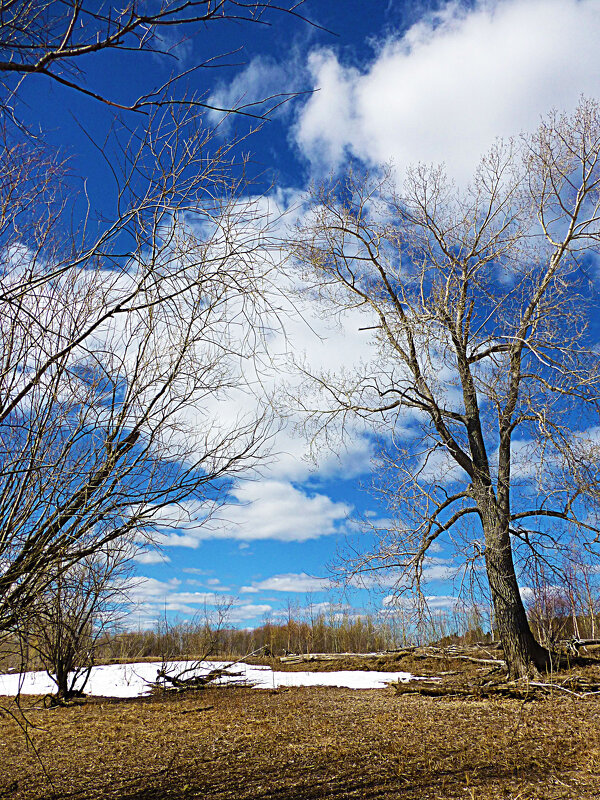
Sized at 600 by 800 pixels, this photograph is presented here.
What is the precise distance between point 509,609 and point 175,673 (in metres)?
7.51

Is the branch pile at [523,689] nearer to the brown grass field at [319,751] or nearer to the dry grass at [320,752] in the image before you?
the brown grass field at [319,751]

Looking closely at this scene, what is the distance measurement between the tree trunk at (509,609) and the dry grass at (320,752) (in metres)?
1.51

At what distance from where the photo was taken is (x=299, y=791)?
4.52m

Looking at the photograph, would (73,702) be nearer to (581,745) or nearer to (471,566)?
(471,566)

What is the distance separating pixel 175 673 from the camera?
1259 centimetres

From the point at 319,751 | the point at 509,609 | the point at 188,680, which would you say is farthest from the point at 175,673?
the point at 319,751

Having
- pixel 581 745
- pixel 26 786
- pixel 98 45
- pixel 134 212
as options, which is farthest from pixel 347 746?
pixel 98 45

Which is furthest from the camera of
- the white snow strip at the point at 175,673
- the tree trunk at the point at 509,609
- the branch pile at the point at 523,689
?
the white snow strip at the point at 175,673

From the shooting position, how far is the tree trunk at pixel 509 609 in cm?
936

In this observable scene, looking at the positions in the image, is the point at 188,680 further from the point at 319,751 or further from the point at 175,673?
the point at 319,751

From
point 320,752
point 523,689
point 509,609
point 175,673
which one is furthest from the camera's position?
point 175,673

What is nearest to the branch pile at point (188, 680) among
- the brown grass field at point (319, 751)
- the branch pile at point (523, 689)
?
the brown grass field at point (319, 751)

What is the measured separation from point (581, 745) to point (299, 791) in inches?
120

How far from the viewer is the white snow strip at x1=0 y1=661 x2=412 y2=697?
446 inches
